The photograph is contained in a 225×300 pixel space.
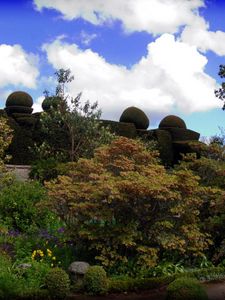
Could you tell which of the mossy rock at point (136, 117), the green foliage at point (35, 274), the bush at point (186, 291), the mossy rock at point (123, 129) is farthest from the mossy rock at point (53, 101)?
the bush at point (186, 291)

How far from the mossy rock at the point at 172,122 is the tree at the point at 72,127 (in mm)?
10725

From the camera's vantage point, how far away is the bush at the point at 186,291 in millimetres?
7719

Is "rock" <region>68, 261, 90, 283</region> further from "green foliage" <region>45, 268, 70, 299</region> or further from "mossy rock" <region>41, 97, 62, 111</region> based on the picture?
"mossy rock" <region>41, 97, 62, 111</region>

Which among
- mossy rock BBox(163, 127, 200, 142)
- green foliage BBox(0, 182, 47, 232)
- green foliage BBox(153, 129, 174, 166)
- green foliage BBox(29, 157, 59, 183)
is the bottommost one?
green foliage BBox(0, 182, 47, 232)

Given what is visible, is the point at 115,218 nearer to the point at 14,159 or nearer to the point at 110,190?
the point at 110,190

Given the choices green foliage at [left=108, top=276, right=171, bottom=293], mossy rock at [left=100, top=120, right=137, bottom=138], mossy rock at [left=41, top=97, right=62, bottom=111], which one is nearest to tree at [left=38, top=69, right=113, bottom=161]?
mossy rock at [left=41, top=97, right=62, bottom=111]

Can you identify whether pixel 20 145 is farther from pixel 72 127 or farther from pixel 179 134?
pixel 179 134

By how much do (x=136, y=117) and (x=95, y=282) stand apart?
21196 millimetres

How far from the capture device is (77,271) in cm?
857

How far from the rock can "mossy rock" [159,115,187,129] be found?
2202 cm

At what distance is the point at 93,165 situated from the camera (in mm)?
10031

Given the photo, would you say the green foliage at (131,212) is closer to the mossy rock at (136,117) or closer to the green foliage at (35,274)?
the green foliage at (35,274)

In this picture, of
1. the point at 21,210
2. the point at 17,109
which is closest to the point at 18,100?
the point at 17,109

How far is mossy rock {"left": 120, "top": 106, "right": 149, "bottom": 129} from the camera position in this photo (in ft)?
95.0
